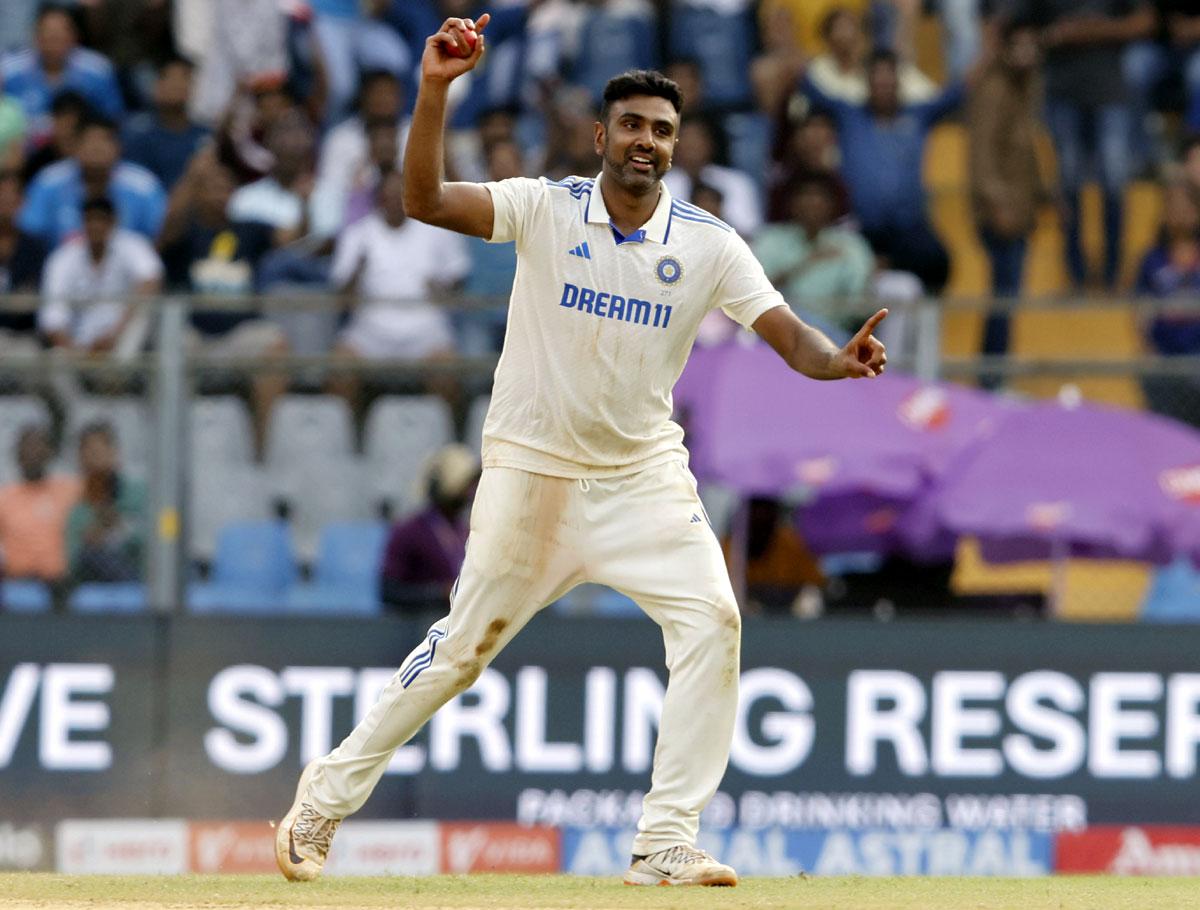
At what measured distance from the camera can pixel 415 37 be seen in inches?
619

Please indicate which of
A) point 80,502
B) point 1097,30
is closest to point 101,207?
point 80,502

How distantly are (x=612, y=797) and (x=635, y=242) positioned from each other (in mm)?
4943

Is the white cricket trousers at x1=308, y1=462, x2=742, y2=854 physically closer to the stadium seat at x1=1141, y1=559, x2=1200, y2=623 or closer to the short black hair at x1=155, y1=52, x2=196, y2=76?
the stadium seat at x1=1141, y1=559, x2=1200, y2=623

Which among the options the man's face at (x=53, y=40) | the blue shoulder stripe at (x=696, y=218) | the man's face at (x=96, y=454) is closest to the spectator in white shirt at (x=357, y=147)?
the man's face at (x=53, y=40)

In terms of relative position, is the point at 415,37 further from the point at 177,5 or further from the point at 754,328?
the point at 754,328

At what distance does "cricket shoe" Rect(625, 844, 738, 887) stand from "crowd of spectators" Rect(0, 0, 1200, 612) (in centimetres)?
602

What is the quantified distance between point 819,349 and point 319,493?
5.09 metres

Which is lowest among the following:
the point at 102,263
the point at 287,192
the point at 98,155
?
the point at 102,263

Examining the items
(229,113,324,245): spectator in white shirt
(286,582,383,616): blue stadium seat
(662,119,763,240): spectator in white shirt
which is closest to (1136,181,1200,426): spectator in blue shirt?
(662,119,763,240): spectator in white shirt

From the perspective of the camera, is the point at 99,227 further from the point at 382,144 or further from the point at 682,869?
the point at 682,869

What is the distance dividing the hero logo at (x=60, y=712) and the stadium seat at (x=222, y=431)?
1.23 metres

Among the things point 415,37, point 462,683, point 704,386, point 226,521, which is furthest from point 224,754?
point 415,37

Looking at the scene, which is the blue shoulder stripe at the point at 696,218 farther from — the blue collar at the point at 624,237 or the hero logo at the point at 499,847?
the hero logo at the point at 499,847

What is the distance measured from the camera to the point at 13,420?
1121 cm
